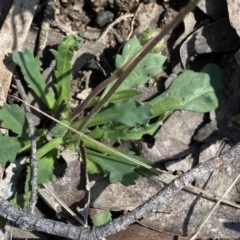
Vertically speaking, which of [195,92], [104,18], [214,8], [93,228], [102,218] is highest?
[214,8]

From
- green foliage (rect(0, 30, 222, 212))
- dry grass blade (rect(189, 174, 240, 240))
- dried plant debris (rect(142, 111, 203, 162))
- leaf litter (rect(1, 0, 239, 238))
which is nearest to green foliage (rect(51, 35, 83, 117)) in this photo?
green foliage (rect(0, 30, 222, 212))

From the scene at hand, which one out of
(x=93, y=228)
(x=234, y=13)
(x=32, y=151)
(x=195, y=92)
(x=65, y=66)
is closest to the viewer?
(x=93, y=228)

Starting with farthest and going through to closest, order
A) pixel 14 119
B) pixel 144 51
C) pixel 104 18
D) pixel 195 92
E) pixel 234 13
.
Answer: pixel 104 18 → pixel 195 92 → pixel 234 13 → pixel 14 119 → pixel 144 51

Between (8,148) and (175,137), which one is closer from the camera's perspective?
(8,148)

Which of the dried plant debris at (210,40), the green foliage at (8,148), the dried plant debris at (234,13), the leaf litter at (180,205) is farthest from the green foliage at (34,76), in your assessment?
the dried plant debris at (234,13)

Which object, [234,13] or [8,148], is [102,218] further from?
[234,13]

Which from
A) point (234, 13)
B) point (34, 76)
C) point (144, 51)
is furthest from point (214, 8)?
point (144, 51)

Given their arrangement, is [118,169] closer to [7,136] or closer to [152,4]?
[7,136]
